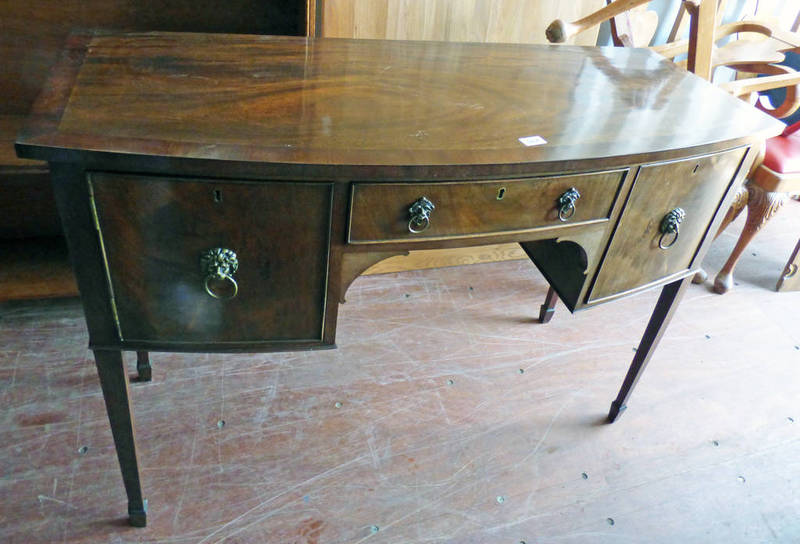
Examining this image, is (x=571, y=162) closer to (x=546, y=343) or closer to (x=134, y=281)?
(x=134, y=281)

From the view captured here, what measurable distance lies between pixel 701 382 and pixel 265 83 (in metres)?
1.48

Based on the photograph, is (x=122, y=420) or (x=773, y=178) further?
(x=773, y=178)

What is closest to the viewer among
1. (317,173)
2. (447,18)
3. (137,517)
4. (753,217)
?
(317,173)

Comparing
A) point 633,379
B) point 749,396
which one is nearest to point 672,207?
point 633,379

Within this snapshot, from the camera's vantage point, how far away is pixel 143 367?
1556mm

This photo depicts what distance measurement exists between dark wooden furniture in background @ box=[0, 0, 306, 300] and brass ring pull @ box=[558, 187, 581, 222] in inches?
32.3

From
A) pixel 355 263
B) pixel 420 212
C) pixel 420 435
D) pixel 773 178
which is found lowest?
pixel 420 435

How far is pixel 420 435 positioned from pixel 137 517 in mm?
647

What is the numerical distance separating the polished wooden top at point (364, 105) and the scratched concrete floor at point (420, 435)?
0.81 meters

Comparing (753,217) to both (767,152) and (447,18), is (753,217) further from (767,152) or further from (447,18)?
(447,18)

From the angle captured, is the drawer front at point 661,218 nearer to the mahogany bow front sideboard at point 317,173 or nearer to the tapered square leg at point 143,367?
the mahogany bow front sideboard at point 317,173

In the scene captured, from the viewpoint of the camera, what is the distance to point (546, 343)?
1879 millimetres

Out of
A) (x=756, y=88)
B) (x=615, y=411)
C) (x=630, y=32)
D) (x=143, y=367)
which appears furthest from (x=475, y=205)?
(x=630, y=32)

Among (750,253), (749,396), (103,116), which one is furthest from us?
(750,253)
